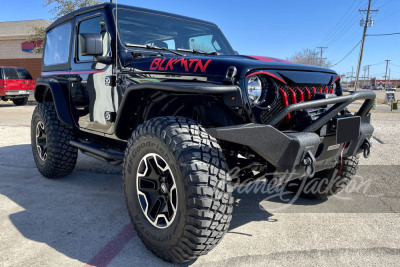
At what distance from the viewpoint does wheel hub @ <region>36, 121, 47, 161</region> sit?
445 centimetres

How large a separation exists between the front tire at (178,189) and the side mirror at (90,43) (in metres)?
0.97

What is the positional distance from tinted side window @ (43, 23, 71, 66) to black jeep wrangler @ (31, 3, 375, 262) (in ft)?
1.57

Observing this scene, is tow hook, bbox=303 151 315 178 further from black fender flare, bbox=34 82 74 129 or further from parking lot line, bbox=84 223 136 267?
black fender flare, bbox=34 82 74 129

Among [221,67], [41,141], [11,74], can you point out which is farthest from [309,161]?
[11,74]

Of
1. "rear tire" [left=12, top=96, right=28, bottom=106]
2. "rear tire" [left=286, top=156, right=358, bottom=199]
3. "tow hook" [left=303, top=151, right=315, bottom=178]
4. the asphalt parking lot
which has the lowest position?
"rear tire" [left=12, top=96, right=28, bottom=106]

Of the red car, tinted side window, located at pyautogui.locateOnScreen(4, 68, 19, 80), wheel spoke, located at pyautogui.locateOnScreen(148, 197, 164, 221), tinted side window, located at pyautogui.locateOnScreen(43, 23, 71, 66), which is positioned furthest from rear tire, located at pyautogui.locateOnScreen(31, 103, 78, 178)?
tinted side window, located at pyautogui.locateOnScreen(4, 68, 19, 80)

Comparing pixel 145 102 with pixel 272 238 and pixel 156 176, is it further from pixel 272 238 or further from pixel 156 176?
pixel 272 238

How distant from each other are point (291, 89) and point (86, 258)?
6.34 ft

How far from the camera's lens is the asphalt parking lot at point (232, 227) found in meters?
2.44

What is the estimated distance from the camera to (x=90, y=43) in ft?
9.62

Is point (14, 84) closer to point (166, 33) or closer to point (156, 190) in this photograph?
point (166, 33)

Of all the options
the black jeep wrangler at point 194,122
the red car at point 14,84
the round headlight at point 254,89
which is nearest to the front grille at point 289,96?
the black jeep wrangler at point 194,122

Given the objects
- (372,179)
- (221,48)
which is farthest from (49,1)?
(372,179)

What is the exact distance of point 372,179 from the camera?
4426mm
